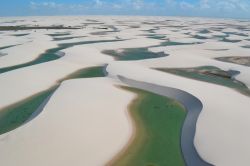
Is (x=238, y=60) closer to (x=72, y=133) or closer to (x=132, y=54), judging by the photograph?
(x=132, y=54)

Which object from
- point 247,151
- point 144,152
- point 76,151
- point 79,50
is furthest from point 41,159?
point 79,50

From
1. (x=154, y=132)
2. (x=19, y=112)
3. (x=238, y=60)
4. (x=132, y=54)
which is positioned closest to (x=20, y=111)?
(x=19, y=112)

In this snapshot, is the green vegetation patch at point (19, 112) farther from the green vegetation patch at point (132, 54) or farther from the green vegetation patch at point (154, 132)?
the green vegetation patch at point (132, 54)

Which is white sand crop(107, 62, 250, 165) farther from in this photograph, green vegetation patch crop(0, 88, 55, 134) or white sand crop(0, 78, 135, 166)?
green vegetation patch crop(0, 88, 55, 134)

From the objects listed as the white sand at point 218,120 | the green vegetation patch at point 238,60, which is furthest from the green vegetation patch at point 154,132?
the green vegetation patch at point 238,60

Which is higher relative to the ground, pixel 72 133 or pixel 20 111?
pixel 72 133

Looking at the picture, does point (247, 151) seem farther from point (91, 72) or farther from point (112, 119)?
point (91, 72)
